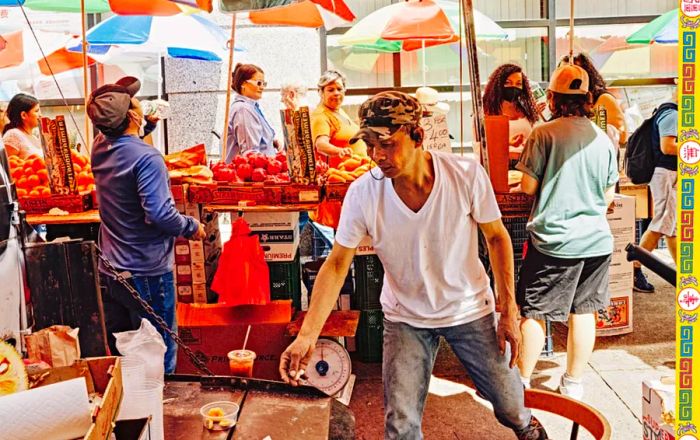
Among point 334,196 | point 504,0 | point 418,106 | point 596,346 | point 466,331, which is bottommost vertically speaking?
point 596,346

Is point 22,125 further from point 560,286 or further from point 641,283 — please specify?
point 641,283

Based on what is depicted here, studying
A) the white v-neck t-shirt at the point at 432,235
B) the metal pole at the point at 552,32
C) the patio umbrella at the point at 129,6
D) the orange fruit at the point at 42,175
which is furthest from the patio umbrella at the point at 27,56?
the white v-neck t-shirt at the point at 432,235

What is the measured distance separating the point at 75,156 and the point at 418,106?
12.8ft

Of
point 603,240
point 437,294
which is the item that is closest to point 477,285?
point 437,294

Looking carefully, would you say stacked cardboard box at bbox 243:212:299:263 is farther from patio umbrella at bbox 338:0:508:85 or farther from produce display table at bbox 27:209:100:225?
patio umbrella at bbox 338:0:508:85

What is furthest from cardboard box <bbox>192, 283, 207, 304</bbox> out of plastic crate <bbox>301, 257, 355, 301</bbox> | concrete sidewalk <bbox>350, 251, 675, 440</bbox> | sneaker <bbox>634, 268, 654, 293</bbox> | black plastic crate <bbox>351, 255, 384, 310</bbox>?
sneaker <bbox>634, 268, 654, 293</bbox>

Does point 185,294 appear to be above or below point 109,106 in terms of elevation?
below

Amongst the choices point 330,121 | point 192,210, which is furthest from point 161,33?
point 192,210

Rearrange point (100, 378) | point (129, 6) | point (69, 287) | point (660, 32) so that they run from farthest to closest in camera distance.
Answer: point (660, 32) → point (129, 6) → point (69, 287) → point (100, 378)

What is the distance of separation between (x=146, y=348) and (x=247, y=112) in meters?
5.14

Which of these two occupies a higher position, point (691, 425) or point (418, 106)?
point (418, 106)

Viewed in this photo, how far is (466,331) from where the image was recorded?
3402 millimetres

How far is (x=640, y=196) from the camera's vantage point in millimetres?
8344

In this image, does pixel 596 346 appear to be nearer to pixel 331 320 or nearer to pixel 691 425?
pixel 331 320
